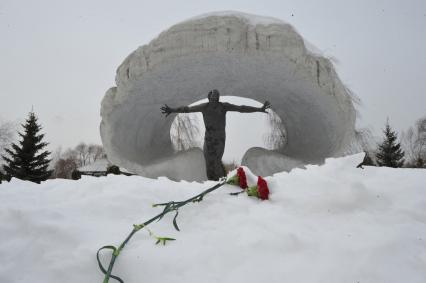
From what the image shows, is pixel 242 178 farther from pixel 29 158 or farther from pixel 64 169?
pixel 64 169

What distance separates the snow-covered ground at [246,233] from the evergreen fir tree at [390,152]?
1740 centimetres

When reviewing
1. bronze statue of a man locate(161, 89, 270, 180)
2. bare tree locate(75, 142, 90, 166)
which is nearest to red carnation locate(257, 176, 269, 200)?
bronze statue of a man locate(161, 89, 270, 180)

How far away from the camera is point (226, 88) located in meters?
6.25

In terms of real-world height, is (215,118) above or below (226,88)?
below

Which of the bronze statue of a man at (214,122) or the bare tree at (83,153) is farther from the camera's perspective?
the bare tree at (83,153)

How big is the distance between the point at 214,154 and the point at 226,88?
5.89 feet

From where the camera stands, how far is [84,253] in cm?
116

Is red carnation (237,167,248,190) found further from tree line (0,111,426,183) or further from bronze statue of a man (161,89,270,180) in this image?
tree line (0,111,426,183)

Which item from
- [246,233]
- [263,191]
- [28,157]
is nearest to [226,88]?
[263,191]

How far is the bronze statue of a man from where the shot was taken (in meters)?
4.95

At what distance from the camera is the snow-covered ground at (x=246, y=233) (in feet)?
3.52

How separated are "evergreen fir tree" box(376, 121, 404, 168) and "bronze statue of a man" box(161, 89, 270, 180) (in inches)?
588

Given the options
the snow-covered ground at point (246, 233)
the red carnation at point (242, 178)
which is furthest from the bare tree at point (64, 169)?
the snow-covered ground at point (246, 233)

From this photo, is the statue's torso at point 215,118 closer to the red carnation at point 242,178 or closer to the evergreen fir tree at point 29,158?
the red carnation at point 242,178
